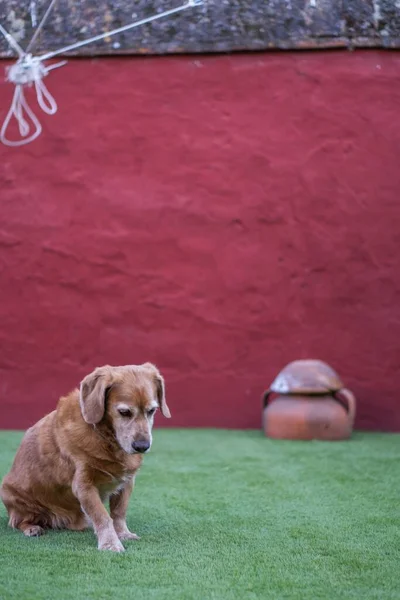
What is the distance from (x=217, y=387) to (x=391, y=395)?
1.51 metres

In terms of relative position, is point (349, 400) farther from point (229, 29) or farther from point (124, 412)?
point (124, 412)

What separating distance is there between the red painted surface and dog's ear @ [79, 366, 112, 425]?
3.91 meters

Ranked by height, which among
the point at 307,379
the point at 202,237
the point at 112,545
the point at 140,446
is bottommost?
the point at 307,379

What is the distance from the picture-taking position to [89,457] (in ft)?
13.4

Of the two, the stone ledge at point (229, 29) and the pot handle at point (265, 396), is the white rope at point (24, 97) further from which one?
the pot handle at point (265, 396)

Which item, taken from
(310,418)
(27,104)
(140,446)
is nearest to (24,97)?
(27,104)

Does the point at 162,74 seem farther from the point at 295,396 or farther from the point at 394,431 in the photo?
the point at 394,431

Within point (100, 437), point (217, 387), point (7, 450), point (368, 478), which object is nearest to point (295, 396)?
point (217, 387)

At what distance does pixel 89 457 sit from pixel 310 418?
357 centimetres

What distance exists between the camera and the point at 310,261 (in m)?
8.02

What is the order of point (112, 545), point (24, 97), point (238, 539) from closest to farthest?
point (112, 545)
point (238, 539)
point (24, 97)

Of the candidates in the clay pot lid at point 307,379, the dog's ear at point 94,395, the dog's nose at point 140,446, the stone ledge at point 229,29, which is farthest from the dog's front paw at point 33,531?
the stone ledge at point 229,29

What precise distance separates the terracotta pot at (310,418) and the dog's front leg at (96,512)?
351cm

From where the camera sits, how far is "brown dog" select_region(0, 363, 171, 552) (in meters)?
4.00
